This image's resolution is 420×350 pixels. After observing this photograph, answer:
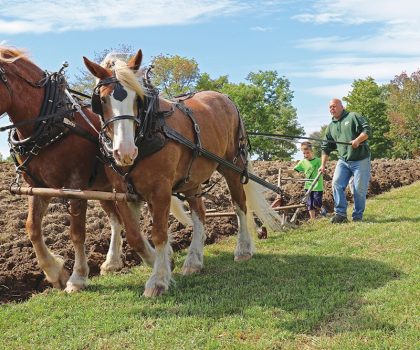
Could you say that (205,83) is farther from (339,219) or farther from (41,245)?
(41,245)

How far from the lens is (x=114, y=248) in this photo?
6332mm

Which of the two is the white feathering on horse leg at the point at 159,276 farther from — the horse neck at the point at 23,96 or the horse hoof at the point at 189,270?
the horse neck at the point at 23,96

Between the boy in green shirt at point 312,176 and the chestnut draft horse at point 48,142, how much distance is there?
5076mm

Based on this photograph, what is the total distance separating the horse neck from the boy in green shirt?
547 cm

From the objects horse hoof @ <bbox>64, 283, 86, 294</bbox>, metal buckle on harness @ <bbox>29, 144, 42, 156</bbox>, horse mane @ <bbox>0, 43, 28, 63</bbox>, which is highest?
horse mane @ <bbox>0, 43, 28, 63</bbox>

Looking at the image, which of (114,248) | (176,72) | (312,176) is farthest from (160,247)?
(176,72)

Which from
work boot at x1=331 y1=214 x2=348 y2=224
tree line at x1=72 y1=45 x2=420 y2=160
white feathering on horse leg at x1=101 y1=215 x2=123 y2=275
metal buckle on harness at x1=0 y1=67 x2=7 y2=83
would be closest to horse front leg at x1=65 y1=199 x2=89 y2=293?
white feathering on horse leg at x1=101 y1=215 x2=123 y2=275

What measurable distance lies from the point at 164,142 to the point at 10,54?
1642 millimetres

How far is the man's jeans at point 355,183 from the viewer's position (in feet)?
28.7

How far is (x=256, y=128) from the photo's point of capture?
44.7 meters

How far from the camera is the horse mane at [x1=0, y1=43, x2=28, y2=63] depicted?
4.97 meters

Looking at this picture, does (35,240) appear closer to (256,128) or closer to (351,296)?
(351,296)

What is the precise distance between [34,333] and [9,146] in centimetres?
186

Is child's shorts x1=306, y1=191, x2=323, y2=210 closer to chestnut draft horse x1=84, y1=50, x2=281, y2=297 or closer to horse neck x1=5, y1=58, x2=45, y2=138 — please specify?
chestnut draft horse x1=84, y1=50, x2=281, y2=297
